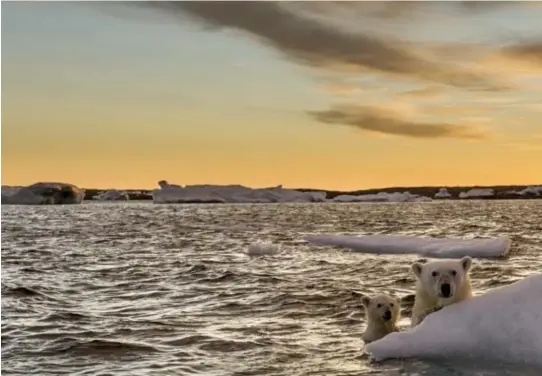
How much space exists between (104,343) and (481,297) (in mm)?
5311

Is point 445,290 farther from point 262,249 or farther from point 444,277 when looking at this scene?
point 262,249

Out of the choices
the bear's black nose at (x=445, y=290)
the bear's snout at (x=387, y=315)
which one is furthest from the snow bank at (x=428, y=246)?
the bear's black nose at (x=445, y=290)

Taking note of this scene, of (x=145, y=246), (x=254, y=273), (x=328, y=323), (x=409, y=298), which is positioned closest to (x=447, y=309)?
(x=328, y=323)

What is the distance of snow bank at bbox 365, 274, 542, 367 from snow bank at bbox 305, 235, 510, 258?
14.2 m

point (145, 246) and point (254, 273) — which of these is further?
point (145, 246)

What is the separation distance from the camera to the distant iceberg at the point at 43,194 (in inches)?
4139

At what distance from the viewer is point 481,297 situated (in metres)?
9.77

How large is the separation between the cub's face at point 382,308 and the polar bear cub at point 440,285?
53 centimetres

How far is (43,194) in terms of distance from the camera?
10800 cm

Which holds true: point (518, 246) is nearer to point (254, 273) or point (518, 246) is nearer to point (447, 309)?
point (254, 273)

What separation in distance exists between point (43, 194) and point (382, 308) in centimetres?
10228

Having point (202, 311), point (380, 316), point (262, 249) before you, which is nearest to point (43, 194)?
point (262, 249)

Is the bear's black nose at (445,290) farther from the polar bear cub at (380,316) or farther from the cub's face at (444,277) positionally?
the polar bear cub at (380,316)

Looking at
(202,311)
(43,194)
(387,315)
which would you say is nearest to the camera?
(387,315)
